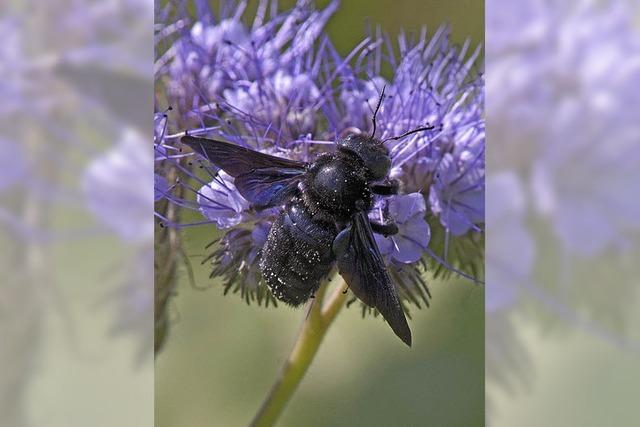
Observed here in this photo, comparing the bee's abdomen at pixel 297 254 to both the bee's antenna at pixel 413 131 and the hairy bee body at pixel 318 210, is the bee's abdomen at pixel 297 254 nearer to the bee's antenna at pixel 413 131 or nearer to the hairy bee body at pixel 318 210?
the hairy bee body at pixel 318 210
